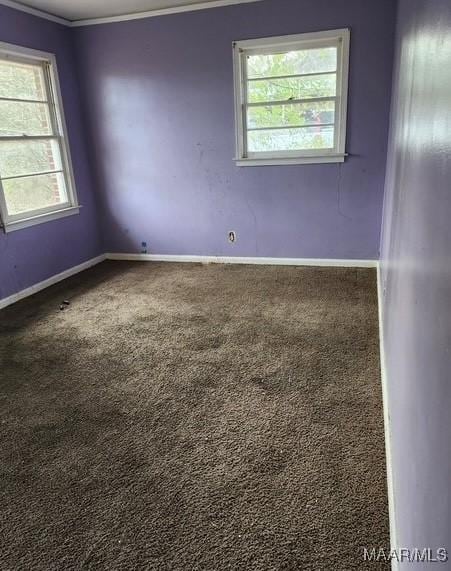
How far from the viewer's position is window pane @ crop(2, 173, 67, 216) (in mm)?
3809

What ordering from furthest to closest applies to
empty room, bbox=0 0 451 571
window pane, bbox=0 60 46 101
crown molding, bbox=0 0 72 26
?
window pane, bbox=0 60 46 101 → crown molding, bbox=0 0 72 26 → empty room, bbox=0 0 451 571

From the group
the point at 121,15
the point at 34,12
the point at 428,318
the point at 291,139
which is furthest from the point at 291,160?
the point at 428,318

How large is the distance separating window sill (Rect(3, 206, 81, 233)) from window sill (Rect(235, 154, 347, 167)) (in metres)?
1.84

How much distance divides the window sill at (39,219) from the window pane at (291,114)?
2.08 meters

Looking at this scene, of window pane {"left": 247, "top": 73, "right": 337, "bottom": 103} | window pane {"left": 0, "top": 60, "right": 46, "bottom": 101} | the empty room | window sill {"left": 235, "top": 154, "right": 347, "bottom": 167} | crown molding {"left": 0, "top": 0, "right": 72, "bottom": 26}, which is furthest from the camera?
window sill {"left": 235, "top": 154, "right": 347, "bottom": 167}

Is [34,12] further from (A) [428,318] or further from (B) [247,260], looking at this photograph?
(A) [428,318]

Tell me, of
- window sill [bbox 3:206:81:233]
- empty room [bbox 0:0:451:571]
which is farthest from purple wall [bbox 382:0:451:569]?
window sill [bbox 3:206:81:233]

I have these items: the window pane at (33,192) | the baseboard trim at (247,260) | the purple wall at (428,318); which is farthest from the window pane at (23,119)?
the purple wall at (428,318)

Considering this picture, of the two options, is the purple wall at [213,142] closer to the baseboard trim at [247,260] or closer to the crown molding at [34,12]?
the baseboard trim at [247,260]

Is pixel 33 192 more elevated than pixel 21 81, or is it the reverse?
pixel 21 81

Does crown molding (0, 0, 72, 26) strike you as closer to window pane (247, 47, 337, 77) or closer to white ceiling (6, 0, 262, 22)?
white ceiling (6, 0, 262, 22)

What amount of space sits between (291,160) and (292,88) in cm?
65

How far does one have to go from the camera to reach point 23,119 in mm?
3961

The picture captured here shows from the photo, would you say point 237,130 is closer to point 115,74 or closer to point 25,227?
point 115,74
